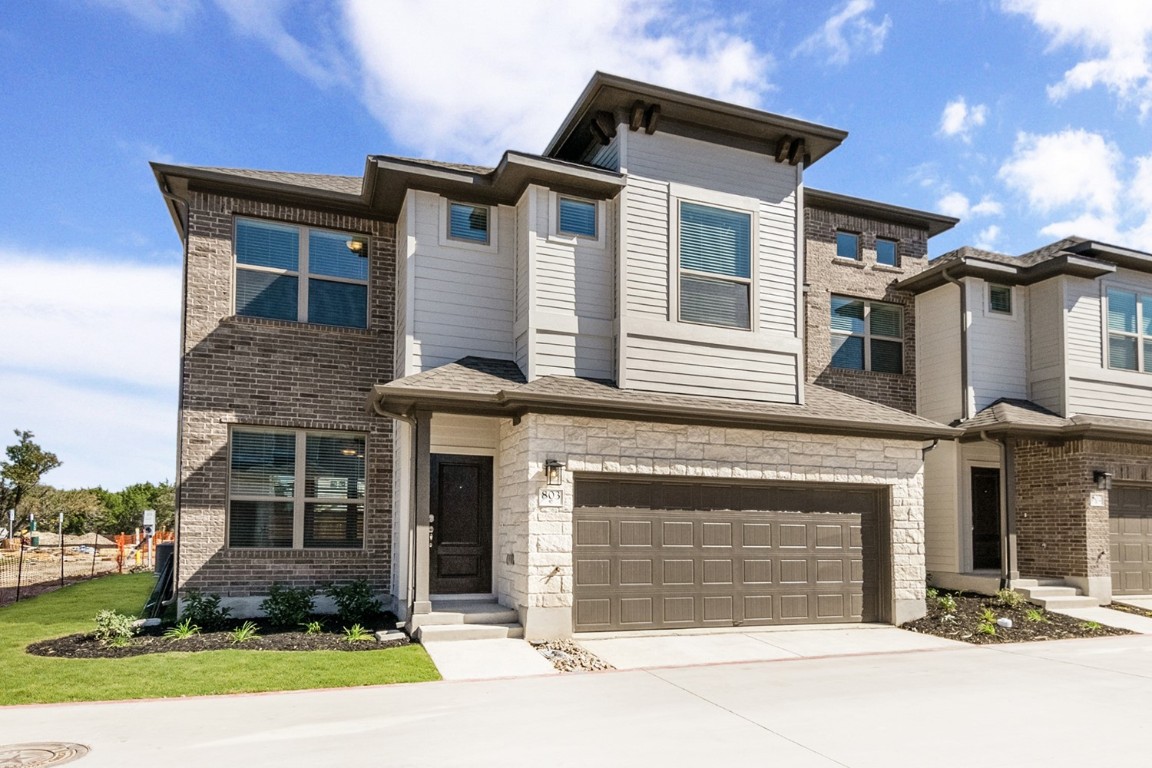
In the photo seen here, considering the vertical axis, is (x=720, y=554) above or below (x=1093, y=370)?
below

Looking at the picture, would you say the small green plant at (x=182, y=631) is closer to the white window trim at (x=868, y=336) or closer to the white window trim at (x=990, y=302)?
the white window trim at (x=868, y=336)

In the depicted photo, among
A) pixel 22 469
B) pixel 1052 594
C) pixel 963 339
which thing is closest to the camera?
pixel 1052 594

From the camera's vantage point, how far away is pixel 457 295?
11781 millimetres

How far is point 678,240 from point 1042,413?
8357 mm

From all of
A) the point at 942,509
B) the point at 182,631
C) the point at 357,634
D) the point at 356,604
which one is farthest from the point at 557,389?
the point at 942,509

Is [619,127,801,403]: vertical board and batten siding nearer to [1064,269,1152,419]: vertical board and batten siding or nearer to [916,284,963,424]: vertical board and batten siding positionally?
[916,284,963,424]: vertical board and batten siding

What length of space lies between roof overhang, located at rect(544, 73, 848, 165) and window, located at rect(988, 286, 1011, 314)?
5.38 metres

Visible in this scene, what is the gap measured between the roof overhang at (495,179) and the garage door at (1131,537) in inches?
454

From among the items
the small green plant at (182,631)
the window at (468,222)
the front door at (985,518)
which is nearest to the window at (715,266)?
the window at (468,222)

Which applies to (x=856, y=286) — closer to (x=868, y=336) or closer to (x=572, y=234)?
(x=868, y=336)

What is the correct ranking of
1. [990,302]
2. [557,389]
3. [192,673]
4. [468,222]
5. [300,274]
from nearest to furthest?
[192,673]
[557,389]
[468,222]
[300,274]
[990,302]

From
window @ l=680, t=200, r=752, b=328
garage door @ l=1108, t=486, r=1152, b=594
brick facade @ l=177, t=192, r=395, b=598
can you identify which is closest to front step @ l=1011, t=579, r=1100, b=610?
garage door @ l=1108, t=486, r=1152, b=594

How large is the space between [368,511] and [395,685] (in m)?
4.73

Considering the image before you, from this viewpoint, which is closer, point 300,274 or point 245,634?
point 245,634
